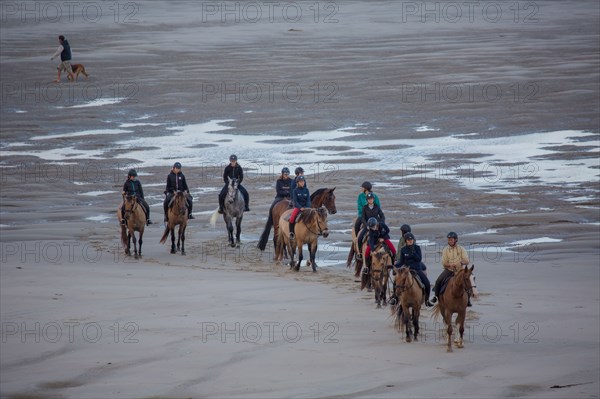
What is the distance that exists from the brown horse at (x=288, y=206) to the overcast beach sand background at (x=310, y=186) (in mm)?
507

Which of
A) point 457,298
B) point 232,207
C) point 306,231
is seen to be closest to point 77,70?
point 232,207

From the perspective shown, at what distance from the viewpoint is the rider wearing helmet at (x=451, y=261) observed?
16.5 m

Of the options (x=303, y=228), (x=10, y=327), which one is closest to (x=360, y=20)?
(x=303, y=228)

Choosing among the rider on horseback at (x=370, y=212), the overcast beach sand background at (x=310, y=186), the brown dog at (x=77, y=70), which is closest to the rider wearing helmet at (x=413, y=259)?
the overcast beach sand background at (x=310, y=186)

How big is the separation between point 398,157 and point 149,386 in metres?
21.8

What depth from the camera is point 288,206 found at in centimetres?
2414

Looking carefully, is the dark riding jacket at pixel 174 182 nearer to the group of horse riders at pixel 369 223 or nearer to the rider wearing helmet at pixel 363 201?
the group of horse riders at pixel 369 223

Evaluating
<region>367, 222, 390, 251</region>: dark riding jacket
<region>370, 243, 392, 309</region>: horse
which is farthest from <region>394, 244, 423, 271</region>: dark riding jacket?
<region>367, 222, 390, 251</region>: dark riding jacket

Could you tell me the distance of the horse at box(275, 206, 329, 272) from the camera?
21.9 m

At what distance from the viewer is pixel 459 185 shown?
31.6 metres

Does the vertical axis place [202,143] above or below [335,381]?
above

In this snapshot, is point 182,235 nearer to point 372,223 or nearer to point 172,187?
point 172,187

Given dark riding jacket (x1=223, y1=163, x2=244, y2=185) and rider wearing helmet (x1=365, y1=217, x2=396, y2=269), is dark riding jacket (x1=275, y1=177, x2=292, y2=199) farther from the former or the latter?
rider wearing helmet (x1=365, y1=217, x2=396, y2=269)

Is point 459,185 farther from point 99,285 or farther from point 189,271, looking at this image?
point 99,285
